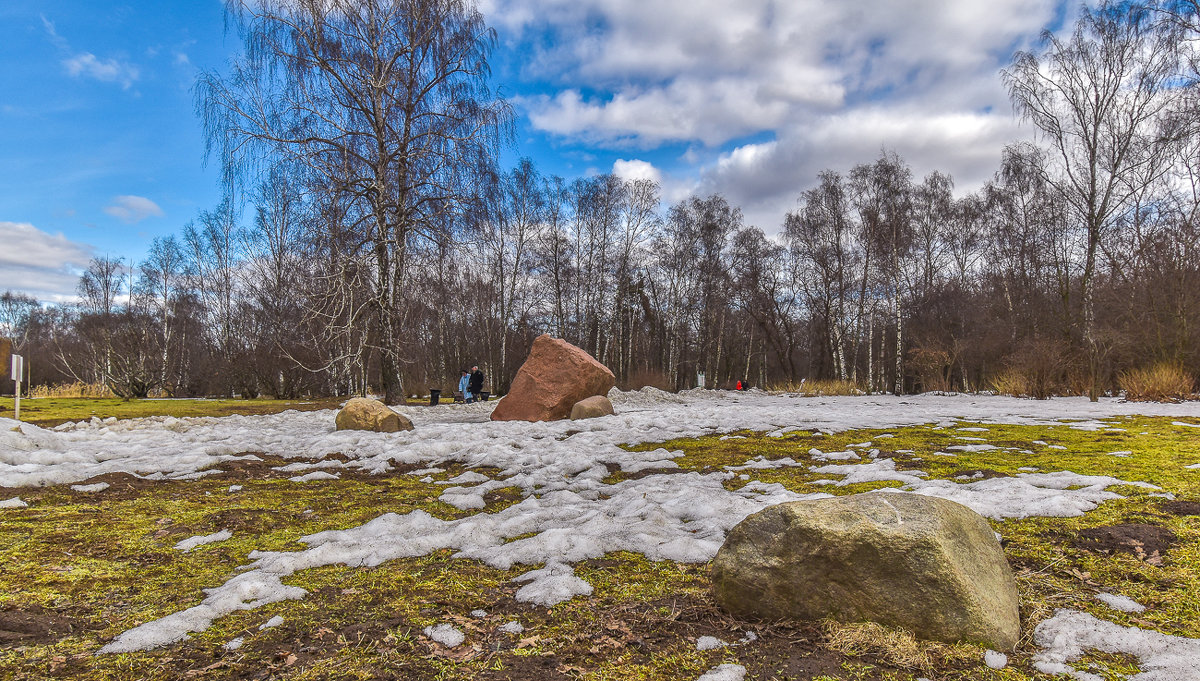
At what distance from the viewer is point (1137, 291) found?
552 inches

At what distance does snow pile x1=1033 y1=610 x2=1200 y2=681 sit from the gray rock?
7.34 metres

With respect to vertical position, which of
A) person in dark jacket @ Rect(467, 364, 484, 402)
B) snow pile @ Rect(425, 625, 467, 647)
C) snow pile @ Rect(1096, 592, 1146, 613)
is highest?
person in dark jacket @ Rect(467, 364, 484, 402)

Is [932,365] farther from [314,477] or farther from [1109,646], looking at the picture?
[314,477]

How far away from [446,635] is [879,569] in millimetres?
1699

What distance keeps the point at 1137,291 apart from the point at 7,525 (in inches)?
828

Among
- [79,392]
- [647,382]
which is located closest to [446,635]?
[647,382]

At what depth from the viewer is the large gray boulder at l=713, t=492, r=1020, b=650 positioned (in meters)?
1.95

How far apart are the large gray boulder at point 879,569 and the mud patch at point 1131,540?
91cm

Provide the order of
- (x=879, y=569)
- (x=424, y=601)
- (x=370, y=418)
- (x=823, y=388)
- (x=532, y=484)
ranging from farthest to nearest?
(x=823, y=388)
(x=370, y=418)
(x=532, y=484)
(x=424, y=601)
(x=879, y=569)

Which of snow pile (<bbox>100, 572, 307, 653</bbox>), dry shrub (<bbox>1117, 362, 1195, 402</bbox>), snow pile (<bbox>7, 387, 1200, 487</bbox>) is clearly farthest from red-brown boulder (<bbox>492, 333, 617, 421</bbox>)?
dry shrub (<bbox>1117, 362, 1195, 402</bbox>)

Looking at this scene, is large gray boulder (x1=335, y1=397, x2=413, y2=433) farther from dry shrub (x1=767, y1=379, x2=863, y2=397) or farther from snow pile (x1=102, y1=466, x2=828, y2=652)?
dry shrub (x1=767, y1=379, x2=863, y2=397)

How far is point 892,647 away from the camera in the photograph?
190 cm

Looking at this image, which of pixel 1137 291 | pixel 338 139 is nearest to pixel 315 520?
pixel 338 139

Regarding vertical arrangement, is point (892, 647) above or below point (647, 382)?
below
